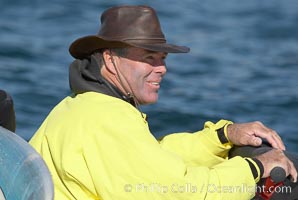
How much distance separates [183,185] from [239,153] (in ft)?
2.32

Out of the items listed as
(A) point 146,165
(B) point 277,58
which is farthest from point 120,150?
(B) point 277,58

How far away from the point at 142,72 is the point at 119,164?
519 millimetres

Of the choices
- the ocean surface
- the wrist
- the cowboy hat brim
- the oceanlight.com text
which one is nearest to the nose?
the cowboy hat brim

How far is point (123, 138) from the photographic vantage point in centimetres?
371

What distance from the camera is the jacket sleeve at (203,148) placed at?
4430 mm

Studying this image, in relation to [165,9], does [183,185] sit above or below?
above

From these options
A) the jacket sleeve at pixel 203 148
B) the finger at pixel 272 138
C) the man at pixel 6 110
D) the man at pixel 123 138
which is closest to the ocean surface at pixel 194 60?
the jacket sleeve at pixel 203 148

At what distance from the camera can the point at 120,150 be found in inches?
146

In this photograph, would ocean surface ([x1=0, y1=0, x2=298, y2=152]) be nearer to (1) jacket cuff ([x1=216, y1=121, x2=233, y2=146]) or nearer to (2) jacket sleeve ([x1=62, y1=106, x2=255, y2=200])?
(1) jacket cuff ([x1=216, y1=121, x2=233, y2=146])

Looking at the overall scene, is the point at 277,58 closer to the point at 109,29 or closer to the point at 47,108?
the point at 47,108

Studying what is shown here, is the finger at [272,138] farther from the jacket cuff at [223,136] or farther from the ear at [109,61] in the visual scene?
the ear at [109,61]

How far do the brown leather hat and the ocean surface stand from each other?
4.10 metres

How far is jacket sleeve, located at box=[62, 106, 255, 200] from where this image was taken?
3689 mm

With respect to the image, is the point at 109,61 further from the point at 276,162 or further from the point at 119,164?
the point at 276,162
